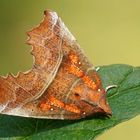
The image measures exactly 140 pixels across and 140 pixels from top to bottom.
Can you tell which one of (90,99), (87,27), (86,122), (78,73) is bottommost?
(86,122)

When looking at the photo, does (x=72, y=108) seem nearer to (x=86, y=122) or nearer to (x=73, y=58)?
(x=86, y=122)

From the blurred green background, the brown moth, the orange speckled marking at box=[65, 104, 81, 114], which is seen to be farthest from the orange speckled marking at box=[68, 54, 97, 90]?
the blurred green background

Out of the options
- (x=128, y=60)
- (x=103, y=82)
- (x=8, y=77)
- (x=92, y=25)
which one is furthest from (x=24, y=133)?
(x=92, y=25)

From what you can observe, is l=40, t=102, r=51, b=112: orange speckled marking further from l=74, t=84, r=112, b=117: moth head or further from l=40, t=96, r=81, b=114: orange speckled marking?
l=74, t=84, r=112, b=117: moth head

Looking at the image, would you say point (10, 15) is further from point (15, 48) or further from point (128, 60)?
point (128, 60)

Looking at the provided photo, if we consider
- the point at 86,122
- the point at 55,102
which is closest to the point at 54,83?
the point at 55,102

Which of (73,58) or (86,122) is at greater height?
(73,58)
